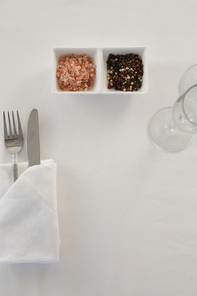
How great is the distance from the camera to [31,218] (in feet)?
2.13

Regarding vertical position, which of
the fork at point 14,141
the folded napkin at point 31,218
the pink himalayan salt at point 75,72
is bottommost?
the folded napkin at point 31,218

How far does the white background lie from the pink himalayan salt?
0.06 metres

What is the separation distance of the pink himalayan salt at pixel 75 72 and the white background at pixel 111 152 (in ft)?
0.21

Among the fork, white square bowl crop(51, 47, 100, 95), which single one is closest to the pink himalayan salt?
white square bowl crop(51, 47, 100, 95)

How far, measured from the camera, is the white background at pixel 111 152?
70 centimetres

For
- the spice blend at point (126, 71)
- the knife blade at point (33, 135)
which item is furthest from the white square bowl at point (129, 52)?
the knife blade at point (33, 135)

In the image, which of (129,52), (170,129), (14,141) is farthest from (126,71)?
(14,141)

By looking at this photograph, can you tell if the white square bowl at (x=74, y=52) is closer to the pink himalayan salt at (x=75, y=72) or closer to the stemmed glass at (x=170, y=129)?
the pink himalayan salt at (x=75, y=72)

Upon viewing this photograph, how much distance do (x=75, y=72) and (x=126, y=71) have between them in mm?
123

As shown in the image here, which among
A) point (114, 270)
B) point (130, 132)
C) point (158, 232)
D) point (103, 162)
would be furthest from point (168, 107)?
point (114, 270)

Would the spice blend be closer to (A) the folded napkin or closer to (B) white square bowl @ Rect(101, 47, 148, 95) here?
(B) white square bowl @ Rect(101, 47, 148, 95)

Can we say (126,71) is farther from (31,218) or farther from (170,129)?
(31,218)

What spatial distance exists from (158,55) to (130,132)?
0.71ft

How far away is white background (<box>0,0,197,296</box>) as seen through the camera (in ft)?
2.28
